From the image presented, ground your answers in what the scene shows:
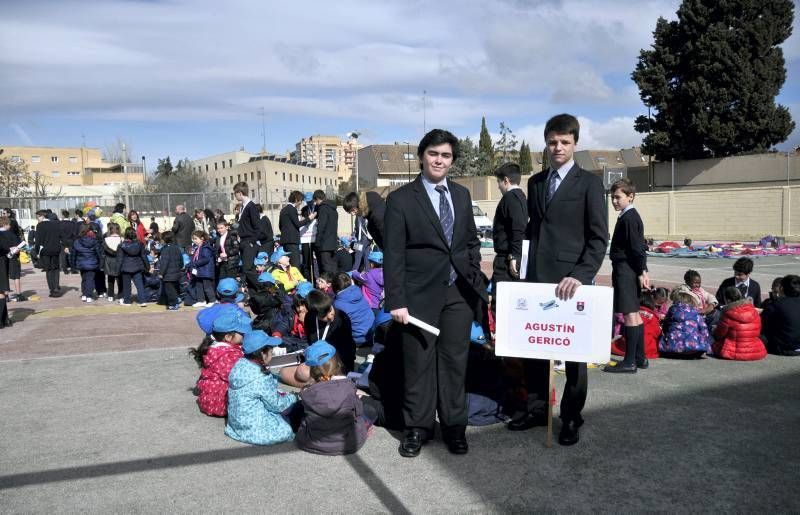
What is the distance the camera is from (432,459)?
404 cm

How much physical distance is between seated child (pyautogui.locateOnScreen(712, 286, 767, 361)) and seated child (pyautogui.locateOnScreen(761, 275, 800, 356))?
179 mm

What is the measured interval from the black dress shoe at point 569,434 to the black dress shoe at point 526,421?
0.94 ft

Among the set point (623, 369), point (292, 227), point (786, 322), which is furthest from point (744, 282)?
point (292, 227)

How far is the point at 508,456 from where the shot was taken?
13.3 feet

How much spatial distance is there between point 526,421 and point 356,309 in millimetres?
2621

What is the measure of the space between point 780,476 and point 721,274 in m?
11.9

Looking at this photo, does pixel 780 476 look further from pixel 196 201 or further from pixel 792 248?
pixel 196 201

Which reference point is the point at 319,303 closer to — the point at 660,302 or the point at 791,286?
the point at 660,302

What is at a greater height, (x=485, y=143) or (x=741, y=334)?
(x=485, y=143)

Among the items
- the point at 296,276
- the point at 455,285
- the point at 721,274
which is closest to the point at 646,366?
the point at 455,285

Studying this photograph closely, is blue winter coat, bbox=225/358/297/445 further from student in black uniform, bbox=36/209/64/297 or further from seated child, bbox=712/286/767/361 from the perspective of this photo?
student in black uniform, bbox=36/209/64/297

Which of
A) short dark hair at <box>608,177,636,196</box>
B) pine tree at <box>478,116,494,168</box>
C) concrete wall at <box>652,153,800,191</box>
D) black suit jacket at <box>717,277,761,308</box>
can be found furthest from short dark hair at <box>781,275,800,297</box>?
pine tree at <box>478,116,494,168</box>

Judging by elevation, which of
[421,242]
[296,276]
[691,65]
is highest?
[691,65]

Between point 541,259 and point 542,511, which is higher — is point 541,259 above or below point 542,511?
above
